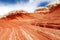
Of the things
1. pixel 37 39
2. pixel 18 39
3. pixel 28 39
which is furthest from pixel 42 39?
pixel 18 39

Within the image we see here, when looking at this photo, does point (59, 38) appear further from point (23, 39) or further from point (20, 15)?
point (20, 15)

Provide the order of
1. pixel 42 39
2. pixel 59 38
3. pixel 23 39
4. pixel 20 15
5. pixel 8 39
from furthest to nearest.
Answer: pixel 20 15 < pixel 8 39 < pixel 23 39 < pixel 42 39 < pixel 59 38

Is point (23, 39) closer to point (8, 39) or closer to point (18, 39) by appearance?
point (18, 39)

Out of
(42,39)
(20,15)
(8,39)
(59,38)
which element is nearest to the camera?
(59,38)

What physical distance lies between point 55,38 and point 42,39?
2.45 ft

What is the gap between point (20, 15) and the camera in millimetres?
22203

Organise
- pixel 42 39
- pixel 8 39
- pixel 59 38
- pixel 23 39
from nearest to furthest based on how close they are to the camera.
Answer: pixel 59 38
pixel 42 39
pixel 23 39
pixel 8 39

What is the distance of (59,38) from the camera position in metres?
7.04

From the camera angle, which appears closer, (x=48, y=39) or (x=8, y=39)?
(x=48, y=39)

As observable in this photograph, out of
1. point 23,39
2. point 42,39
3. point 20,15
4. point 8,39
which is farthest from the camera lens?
point 20,15

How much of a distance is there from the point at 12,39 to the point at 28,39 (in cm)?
105

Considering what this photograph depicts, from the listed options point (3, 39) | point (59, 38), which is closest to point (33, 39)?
point (59, 38)

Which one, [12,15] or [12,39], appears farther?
[12,15]

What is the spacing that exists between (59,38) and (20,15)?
15.5 m
